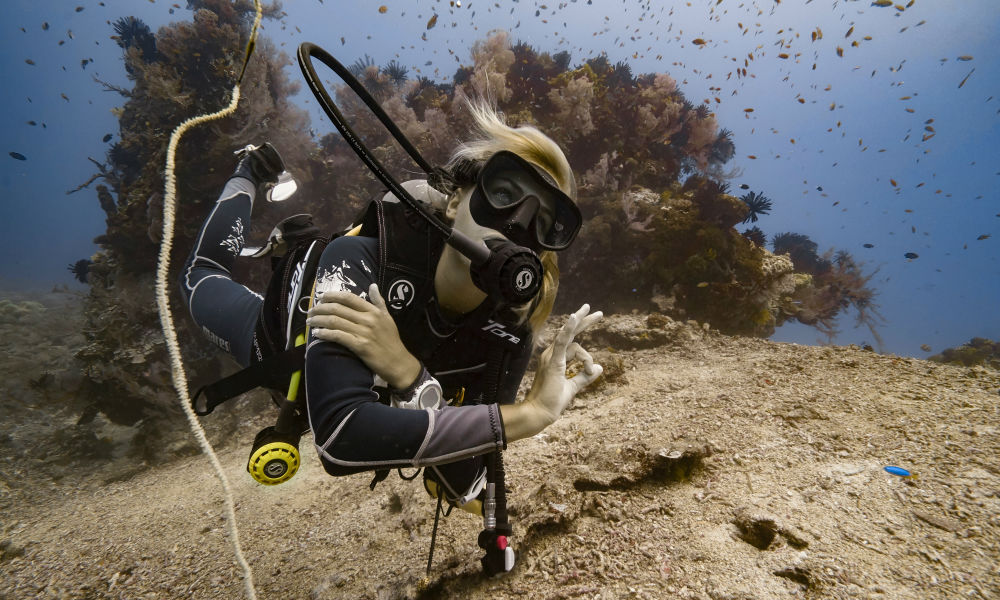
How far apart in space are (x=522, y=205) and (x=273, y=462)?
175 centimetres

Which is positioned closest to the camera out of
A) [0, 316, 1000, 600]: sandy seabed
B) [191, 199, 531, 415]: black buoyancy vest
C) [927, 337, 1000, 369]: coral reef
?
[0, 316, 1000, 600]: sandy seabed

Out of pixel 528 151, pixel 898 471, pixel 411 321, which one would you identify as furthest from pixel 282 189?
pixel 898 471

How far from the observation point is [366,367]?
151cm

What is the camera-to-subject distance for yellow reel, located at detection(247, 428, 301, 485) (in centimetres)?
171

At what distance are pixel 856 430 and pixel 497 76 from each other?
9.02 meters

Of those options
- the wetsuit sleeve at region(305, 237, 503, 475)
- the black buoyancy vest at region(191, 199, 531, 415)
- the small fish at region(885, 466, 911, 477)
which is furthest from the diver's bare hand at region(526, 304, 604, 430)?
the small fish at region(885, 466, 911, 477)

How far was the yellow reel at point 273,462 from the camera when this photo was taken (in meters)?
1.71

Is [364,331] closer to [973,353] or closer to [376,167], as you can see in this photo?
[376,167]

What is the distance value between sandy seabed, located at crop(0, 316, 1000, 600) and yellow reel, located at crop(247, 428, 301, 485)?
2.83 feet

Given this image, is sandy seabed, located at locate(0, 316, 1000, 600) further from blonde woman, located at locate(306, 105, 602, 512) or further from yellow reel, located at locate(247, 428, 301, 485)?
yellow reel, located at locate(247, 428, 301, 485)

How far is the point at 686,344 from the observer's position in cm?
496

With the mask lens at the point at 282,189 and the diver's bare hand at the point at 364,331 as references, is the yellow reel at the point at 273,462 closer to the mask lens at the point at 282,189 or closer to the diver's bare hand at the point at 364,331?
the diver's bare hand at the point at 364,331

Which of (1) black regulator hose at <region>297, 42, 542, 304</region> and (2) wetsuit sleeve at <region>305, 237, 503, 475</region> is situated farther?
(1) black regulator hose at <region>297, 42, 542, 304</region>

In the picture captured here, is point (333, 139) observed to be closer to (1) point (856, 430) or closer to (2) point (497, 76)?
(2) point (497, 76)
